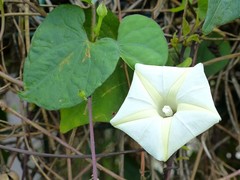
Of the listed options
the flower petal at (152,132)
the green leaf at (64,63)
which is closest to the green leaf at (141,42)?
the green leaf at (64,63)

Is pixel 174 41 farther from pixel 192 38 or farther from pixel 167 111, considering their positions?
pixel 167 111

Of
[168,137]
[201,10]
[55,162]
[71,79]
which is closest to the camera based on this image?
[168,137]

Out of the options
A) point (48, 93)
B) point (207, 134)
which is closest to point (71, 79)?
point (48, 93)

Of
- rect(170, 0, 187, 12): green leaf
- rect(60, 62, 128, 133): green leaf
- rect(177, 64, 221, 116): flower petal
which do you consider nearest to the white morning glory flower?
rect(177, 64, 221, 116): flower petal

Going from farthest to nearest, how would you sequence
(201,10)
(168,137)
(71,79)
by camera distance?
(201,10) < (71,79) < (168,137)

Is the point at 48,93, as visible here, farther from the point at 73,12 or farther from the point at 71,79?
the point at 73,12

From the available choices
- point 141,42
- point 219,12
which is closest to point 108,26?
point 141,42

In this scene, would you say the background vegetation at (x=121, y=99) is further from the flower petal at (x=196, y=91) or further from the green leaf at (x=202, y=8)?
the flower petal at (x=196, y=91)
